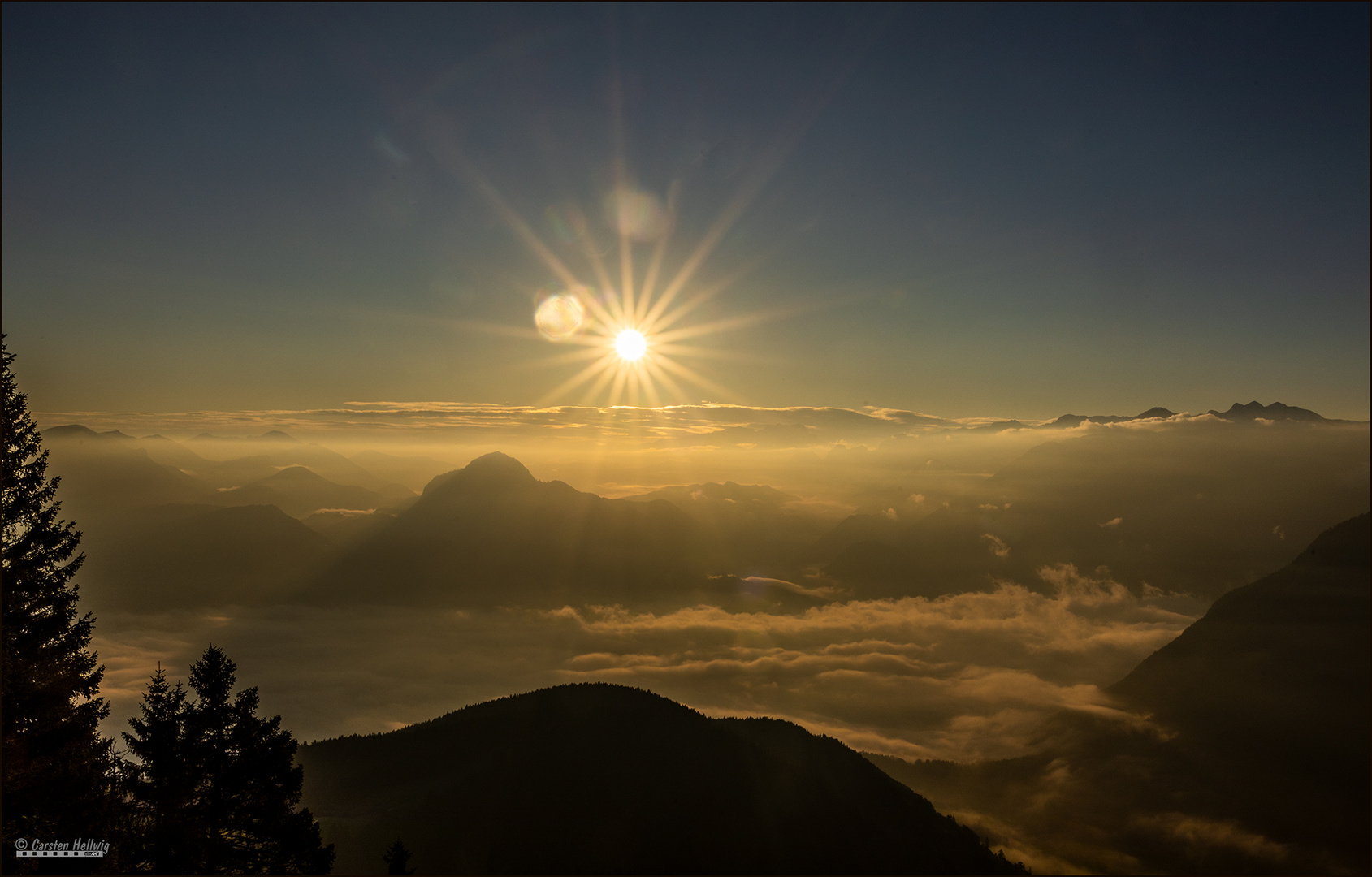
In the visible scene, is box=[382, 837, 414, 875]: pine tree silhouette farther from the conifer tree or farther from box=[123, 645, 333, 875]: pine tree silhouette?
the conifer tree

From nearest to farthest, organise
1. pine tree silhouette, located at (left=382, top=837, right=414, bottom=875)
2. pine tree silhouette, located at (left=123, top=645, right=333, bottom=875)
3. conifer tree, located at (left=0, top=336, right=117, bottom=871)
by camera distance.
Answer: conifer tree, located at (left=0, top=336, right=117, bottom=871) → pine tree silhouette, located at (left=123, top=645, right=333, bottom=875) → pine tree silhouette, located at (left=382, top=837, right=414, bottom=875)

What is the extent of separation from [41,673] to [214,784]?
23.3ft

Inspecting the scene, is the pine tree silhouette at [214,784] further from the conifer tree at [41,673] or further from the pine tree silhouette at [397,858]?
the pine tree silhouette at [397,858]

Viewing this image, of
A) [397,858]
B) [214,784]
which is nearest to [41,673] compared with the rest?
[214,784]

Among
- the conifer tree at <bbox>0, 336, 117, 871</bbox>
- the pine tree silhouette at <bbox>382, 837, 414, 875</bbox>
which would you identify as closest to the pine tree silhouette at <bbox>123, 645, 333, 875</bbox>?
the conifer tree at <bbox>0, 336, 117, 871</bbox>

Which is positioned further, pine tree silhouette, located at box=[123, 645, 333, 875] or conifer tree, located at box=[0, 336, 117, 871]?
pine tree silhouette, located at box=[123, 645, 333, 875]

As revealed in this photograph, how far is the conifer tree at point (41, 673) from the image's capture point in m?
20.9

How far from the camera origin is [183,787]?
2348 centimetres

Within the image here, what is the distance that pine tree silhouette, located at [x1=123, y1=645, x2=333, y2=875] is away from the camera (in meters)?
23.0

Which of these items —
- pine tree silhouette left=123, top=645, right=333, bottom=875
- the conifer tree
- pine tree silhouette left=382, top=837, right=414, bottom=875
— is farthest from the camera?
pine tree silhouette left=382, top=837, right=414, bottom=875

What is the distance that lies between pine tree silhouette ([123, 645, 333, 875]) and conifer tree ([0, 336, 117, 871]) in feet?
4.73

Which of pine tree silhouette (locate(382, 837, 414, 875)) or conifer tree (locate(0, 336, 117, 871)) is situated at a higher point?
conifer tree (locate(0, 336, 117, 871))

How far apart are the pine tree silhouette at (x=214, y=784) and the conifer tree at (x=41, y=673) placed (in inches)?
56.8

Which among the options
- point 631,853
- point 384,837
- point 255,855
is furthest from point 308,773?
point 255,855
